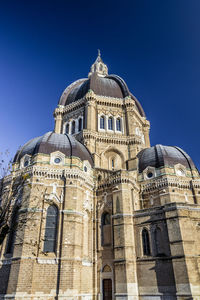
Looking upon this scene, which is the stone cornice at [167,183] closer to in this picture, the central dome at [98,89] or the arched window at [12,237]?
the arched window at [12,237]

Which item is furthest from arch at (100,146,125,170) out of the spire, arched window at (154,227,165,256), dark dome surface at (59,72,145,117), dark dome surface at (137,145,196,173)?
the spire

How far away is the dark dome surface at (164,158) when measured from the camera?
3425cm

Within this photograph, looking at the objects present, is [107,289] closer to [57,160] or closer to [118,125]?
[57,160]

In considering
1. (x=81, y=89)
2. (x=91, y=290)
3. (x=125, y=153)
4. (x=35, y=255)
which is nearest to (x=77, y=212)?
(x=35, y=255)

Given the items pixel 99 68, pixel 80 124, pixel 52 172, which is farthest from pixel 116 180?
pixel 99 68

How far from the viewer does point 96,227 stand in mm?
29578

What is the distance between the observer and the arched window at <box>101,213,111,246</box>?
93.4ft

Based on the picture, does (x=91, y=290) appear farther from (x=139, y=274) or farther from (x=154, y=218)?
(x=154, y=218)

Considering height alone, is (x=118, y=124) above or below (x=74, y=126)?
below

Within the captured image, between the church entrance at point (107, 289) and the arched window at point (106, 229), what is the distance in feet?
12.4

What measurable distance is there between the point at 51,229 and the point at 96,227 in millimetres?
5876

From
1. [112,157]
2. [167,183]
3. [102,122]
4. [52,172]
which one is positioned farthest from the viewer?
[102,122]

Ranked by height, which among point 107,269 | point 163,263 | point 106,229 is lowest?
point 107,269

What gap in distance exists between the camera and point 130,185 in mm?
30328
